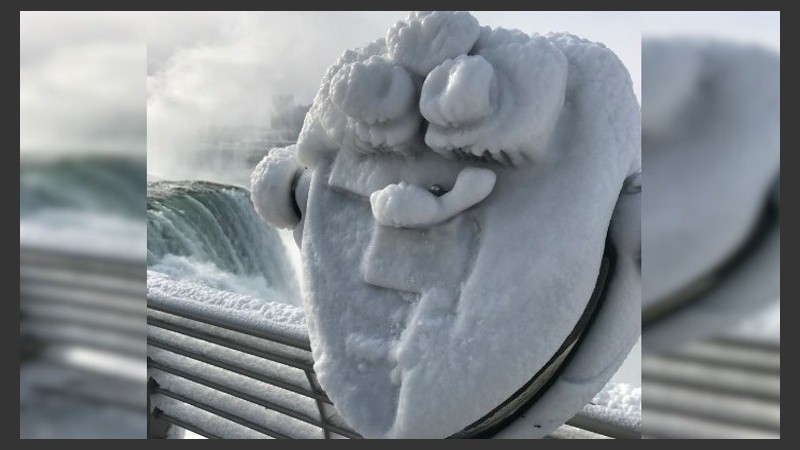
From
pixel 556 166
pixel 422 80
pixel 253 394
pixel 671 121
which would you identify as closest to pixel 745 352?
pixel 671 121

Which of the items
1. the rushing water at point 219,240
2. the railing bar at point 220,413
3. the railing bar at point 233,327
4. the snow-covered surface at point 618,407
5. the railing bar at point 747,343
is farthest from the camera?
the rushing water at point 219,240

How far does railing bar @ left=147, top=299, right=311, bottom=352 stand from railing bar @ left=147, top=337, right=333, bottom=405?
2.7 inches

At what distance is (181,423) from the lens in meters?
1.15

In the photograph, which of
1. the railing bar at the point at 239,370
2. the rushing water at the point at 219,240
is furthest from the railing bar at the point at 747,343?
the rushing water at the point at 219,240

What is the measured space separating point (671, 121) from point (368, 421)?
1.35ft

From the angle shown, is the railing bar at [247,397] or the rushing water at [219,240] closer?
the railing bar at [247,397]

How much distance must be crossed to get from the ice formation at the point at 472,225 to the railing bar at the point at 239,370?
0.26 m

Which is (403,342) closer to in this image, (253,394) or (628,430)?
(628,430)

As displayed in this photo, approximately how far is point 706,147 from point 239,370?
0.84 meters

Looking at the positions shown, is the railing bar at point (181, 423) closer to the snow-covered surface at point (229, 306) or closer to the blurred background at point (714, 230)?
the snow-covered surface at point (229, 306)

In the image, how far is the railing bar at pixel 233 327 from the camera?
0.92 m

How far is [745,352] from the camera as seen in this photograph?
1.21ft

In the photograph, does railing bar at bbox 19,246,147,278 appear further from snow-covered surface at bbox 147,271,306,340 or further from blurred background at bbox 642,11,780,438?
snow-covered surface at bbox 147,271,306,340

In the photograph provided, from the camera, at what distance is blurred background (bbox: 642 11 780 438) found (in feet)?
1.20
